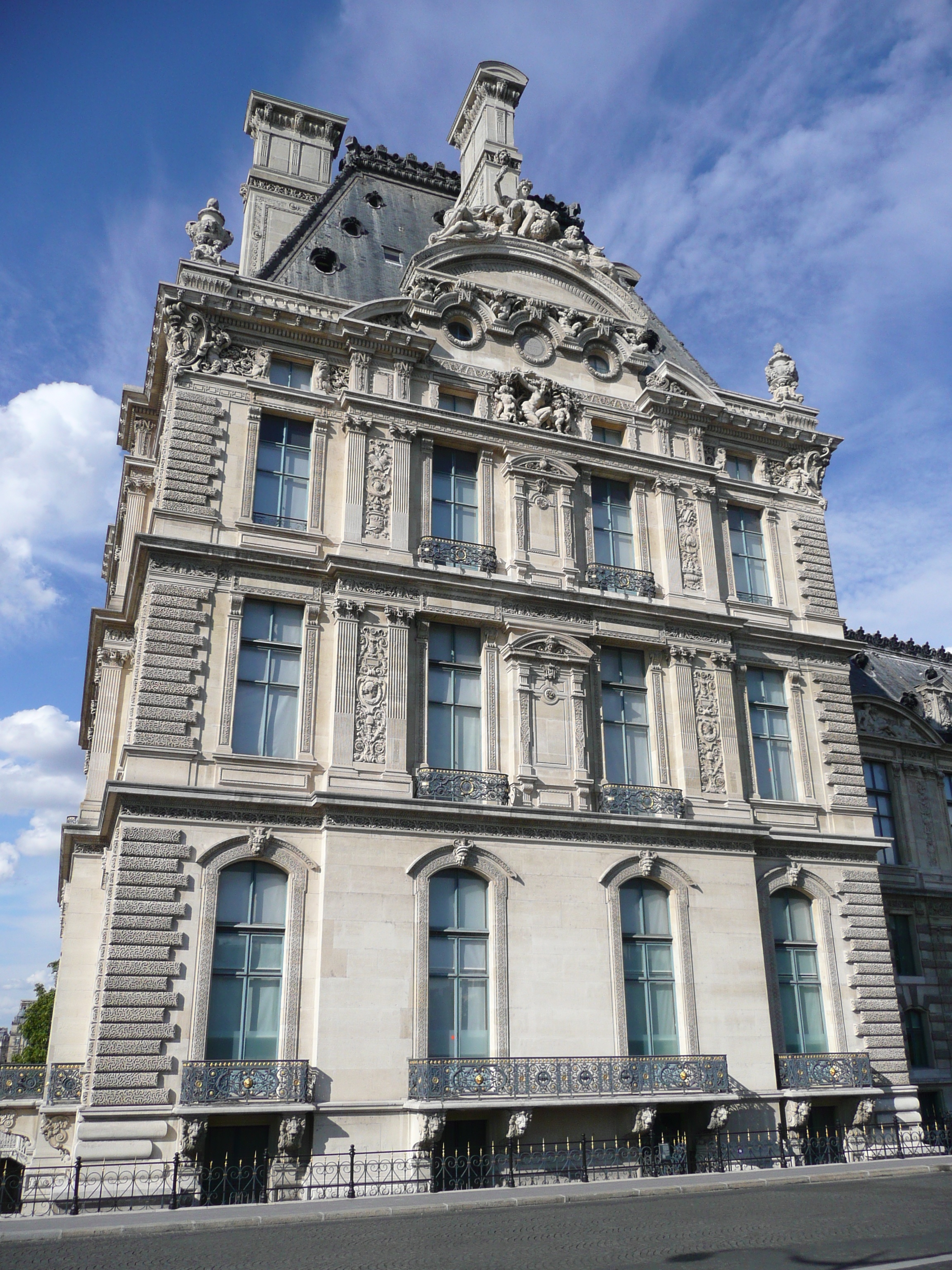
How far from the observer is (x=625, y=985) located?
21.1 metres

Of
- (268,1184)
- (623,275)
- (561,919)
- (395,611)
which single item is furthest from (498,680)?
(623,275)

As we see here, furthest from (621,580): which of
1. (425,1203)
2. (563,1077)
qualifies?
(425,1203)

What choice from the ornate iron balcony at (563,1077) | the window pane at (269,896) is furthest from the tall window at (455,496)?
the ornate iron balcony at (563,1077)

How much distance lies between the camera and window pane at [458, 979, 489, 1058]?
64.3ft

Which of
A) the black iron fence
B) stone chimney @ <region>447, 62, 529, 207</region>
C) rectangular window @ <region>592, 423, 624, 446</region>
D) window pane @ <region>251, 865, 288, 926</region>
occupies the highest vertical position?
stone chimney @ <region>447, 62, 529, 207</region>

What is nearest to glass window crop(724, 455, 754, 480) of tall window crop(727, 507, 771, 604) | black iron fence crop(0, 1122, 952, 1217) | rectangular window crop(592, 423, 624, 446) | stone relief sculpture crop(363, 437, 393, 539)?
tall window crop(727, 507, 771, 604)

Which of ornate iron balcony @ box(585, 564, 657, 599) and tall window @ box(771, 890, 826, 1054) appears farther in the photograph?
ornate iron balcony @ box(585, 564, 657, 599)

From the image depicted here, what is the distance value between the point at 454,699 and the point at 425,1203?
9.59 meters

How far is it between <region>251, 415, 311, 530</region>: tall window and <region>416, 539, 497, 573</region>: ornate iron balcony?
262 cm

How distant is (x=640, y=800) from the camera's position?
74.1 feet

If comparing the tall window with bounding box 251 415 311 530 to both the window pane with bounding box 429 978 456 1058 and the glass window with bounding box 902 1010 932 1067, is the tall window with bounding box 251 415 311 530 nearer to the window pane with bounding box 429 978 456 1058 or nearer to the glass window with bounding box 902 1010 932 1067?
the window pane with bounding box 429 978 456 1058

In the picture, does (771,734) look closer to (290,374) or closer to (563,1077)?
(563,1077)

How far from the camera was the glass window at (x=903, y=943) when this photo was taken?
29.3 m

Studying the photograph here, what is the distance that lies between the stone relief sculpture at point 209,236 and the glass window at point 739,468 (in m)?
13.3
